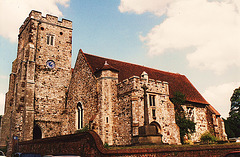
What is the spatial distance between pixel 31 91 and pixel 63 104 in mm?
4647

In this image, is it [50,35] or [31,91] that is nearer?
[31,91]

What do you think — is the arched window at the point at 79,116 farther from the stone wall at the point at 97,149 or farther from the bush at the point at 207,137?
the bush at the point at 207,137

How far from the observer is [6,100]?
31.7m

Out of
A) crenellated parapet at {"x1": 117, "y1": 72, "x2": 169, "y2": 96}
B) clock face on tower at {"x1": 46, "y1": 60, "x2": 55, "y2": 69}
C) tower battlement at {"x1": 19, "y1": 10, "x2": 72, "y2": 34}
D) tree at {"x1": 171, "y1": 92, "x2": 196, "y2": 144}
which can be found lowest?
tree at {"x1": 171, "y1": 92, "x2": 196, "y2": 144}

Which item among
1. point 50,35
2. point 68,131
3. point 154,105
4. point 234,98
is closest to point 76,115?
point 68,131

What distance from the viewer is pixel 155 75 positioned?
2986cm

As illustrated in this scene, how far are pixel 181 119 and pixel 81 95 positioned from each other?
11569 mm

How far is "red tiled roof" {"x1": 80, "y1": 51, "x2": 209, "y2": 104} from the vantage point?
26.4 m

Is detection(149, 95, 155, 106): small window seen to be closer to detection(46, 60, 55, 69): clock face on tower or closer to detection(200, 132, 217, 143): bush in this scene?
detection(200, 132, 217, 143): bush

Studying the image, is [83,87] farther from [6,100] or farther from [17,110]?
[6,100]

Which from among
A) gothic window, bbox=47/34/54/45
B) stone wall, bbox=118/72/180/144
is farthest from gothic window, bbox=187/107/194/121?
gothic window, bbox=47/34/54/45

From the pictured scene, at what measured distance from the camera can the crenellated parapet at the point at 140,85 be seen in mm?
21297

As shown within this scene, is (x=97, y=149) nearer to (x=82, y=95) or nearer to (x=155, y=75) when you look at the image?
(x=82, y=95)

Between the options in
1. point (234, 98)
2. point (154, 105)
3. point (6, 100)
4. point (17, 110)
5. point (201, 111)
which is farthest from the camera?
point (234, 98)
